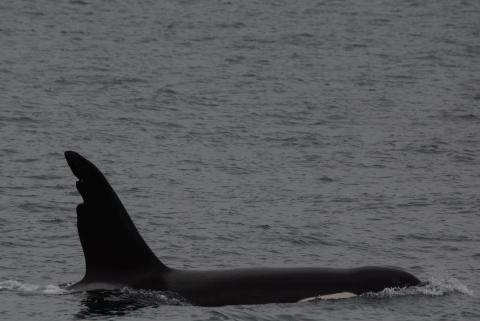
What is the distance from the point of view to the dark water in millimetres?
24281

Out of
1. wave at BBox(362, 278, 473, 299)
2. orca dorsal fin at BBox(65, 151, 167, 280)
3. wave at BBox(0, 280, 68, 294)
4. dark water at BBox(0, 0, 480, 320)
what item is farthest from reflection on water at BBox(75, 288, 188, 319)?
wave at BBox(362, 278, 473, 299)

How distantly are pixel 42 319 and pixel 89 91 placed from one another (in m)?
31.4

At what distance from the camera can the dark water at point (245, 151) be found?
24281 mm

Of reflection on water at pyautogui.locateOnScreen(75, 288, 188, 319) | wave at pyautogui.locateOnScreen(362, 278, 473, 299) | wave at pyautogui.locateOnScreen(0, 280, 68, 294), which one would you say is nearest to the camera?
reflection on water at pyautogui.locateOnScreen(75, 288, 188, 319)

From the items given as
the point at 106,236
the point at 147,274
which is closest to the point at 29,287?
the point at 106,236

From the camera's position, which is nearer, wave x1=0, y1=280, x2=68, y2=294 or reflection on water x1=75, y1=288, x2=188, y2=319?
reflection on water x1=75, y1=288, x2=188, y2=319

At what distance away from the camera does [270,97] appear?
52375 mm

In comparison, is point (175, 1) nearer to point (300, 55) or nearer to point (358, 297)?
point (300, 55)

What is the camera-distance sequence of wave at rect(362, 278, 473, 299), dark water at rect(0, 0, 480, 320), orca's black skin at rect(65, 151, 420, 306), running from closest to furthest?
orca's black skin at rect(65, 151, 420, 306) → wave at rect(362, 278, 473, 299) → dark water at rect(0, 0, 480, 320)

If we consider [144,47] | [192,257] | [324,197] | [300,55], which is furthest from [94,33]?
[192,257]

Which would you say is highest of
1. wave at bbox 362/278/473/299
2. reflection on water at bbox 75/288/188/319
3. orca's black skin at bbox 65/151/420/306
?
orca's black skin at bbox 65/151/420/306

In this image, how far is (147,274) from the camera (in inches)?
A: 829

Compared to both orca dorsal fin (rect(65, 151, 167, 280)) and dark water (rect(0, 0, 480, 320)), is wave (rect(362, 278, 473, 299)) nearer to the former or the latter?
dark water (rect(0, 0, 480, 320))

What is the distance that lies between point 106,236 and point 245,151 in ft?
63.4
